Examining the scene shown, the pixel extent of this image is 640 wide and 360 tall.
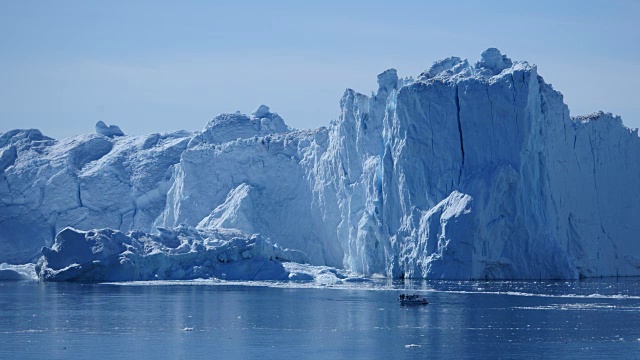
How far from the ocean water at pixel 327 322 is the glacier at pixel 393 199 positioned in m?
3.07

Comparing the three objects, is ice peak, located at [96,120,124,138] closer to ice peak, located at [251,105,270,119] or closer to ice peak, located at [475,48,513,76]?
ice peak, located at [251,105,270,119]

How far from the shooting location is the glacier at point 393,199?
164 feet

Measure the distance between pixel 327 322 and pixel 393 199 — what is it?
61.6ft

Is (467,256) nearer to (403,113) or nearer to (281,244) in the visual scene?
(403,113)

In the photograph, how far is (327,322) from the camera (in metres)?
34.8

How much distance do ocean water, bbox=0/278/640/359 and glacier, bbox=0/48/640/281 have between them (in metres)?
3.07

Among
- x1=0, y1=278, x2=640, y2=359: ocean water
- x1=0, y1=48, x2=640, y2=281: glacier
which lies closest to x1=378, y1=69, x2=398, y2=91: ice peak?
x1=0, y1=48, x2=640, y2=281: glacier

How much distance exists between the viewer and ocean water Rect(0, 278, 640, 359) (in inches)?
1131

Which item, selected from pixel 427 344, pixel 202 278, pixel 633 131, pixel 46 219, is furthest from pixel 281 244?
pixel 427 344

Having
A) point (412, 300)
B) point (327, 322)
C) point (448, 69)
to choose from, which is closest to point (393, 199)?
point (448, 69)

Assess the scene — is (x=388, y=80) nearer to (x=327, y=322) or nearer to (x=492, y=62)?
(x=492, y=62)

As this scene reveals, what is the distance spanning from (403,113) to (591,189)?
9593 millimetres

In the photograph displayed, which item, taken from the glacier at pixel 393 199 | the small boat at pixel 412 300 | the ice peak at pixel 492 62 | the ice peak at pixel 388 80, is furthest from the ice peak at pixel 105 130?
the small boat at pixel 412 300

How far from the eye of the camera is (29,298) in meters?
44.7
